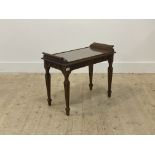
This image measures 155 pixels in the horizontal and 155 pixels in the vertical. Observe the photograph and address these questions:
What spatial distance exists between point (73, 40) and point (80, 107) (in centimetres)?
157

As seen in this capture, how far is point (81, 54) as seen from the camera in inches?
139

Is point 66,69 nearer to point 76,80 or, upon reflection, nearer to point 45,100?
point 45,100

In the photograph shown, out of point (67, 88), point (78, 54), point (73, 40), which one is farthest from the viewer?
point (73, 40)

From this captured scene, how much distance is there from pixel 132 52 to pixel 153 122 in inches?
74.6

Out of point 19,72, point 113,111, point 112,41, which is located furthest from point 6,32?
point 113,111

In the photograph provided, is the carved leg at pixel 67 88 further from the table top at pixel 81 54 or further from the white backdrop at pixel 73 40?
the white backdrop at pixel 73 40

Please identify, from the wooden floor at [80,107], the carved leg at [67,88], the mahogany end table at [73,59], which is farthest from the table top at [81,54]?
the wooden floor at [80,107]

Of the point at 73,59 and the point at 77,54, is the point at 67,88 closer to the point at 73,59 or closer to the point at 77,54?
the point at 73,59

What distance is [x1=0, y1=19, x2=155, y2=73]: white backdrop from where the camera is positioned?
15.8 ft

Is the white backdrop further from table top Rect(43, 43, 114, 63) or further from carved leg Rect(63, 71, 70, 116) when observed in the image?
carved leg Rect(63, 71, 70, 116)

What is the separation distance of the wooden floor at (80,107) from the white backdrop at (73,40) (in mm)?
266

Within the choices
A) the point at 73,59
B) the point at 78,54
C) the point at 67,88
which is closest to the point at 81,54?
the point at 78,54

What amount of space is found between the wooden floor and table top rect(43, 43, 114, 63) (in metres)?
0.60
